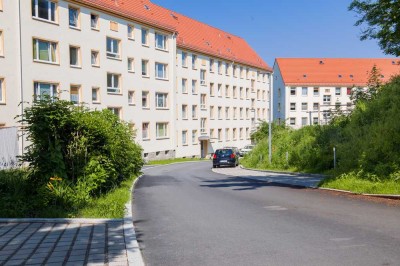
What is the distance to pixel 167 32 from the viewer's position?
44.8m

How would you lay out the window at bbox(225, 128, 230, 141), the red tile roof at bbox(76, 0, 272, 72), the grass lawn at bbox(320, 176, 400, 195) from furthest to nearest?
1. the window at bbox(225, 128, 230, 141)
2. the red tile roof at bbox(76, 0, 272, 72)
3. the grass lawn at bbox(320, 176, 400, 195)

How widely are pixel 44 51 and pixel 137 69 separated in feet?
36.0

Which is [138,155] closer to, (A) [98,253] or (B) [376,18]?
(B) [376,18]

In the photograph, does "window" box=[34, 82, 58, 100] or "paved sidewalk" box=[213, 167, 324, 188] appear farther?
"window" box=[34, 82, 58, 100]

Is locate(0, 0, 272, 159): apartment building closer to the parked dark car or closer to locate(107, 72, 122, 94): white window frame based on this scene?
locate(107, 72, 122, 94): white window frame

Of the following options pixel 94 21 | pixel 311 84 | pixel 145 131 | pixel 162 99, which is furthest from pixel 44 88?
pixel 311 84

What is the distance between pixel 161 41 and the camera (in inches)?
1747

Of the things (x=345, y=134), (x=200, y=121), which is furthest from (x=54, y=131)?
(x=200, y=121)

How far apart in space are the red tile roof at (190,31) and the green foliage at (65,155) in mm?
24948

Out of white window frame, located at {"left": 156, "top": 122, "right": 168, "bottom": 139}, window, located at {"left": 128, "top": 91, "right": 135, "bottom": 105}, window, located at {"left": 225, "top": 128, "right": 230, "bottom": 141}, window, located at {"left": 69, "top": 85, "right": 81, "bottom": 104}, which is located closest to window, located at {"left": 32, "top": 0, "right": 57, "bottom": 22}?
window, located at {"left": 69, "top": 85, "right": 81, "bottom": 104}

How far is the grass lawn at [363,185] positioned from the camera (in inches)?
472

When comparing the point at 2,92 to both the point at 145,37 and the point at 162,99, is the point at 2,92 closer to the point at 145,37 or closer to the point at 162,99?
the point at 145,37

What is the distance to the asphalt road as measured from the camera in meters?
5.77

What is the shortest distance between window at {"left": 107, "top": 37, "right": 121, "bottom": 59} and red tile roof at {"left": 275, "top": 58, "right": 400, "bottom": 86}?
4216 centimetres
